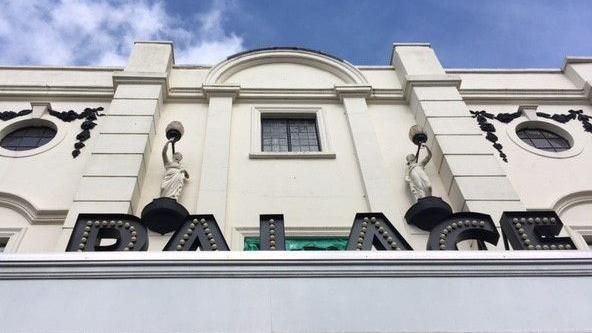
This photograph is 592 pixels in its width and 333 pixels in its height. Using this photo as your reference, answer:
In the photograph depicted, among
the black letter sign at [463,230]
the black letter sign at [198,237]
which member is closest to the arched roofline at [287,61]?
the black letter sign at [463,230]

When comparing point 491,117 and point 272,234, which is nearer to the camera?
point 272,234

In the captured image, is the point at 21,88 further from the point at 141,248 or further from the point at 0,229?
the point at 141,248

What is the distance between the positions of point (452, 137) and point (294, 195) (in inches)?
154

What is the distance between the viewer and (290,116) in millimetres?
14258

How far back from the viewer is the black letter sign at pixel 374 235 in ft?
23.0

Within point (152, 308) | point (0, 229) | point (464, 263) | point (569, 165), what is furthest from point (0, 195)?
point (569, 165)

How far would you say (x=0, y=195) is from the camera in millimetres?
11219

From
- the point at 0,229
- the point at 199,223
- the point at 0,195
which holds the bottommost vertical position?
the point at 199,223

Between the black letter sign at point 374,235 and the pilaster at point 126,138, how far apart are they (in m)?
4.91

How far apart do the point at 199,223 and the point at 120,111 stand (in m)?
6.68

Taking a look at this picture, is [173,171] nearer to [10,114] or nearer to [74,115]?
[74,115]

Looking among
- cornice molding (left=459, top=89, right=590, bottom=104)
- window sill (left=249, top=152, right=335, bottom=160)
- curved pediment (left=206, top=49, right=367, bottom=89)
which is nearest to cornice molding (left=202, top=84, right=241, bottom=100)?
curved pediment (left=206, top=49, right=367, bottom=89)

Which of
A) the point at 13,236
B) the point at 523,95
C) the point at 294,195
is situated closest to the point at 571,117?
the point at 523,95

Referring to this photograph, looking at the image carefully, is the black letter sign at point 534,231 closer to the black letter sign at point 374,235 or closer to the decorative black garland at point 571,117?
the black letter sign at point 374,235
